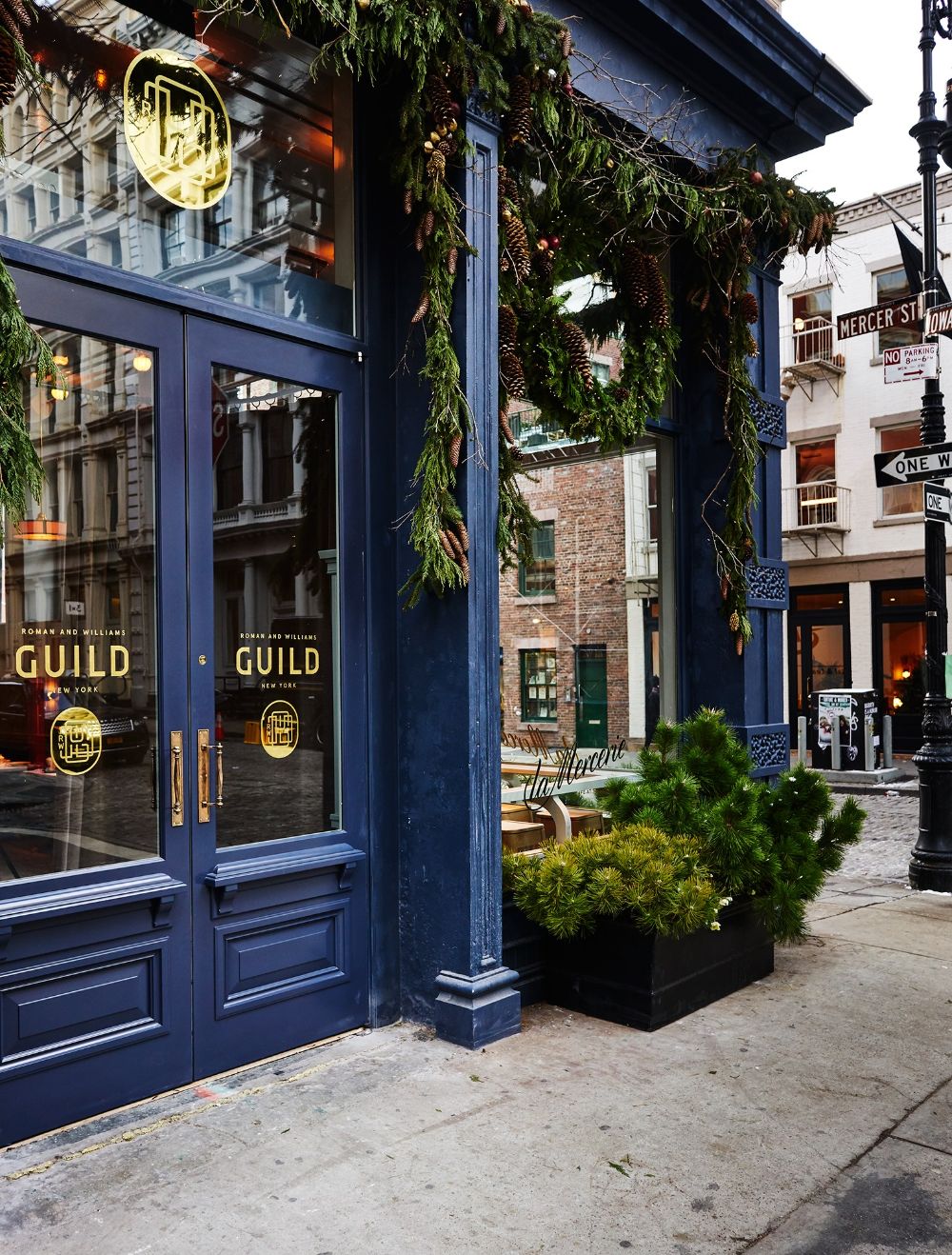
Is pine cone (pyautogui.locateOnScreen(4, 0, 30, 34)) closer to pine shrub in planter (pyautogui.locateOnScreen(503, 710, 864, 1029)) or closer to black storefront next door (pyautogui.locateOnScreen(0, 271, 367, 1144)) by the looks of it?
black storefront next door (pyautogui.locateOnScreen(0, 271, 367, 1144))

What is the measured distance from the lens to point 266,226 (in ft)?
15.6

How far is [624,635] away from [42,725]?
3888 mm

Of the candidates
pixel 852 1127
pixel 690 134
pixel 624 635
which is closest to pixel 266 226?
pixel 690 134

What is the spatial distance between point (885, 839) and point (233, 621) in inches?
375

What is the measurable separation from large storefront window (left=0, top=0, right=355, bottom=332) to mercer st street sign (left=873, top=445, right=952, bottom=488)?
16.8 feet

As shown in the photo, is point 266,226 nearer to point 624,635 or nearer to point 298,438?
point 298,438

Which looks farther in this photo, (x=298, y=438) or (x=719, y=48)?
(x=719, y=48)

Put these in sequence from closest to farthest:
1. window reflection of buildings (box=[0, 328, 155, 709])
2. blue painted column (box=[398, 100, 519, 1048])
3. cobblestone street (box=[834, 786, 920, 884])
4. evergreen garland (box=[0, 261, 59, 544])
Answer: evergreen garland (box=[0, 261, 59, 544]), window reflection of buildings (box=[0, 328, 155, 709]), blue painted column (box=[398, 100, 519, 1048]), cobblestone street (box=[834, 786, 920, 884])

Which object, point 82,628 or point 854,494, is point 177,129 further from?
point 854,494

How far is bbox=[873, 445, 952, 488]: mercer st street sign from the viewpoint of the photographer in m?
8.22

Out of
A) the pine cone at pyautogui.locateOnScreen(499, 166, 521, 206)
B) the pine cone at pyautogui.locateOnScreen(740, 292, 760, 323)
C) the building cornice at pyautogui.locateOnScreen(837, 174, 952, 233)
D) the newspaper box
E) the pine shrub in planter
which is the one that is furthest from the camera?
the building cornice at pyautogui.locateOnScreen(837, 174, 952, 233)

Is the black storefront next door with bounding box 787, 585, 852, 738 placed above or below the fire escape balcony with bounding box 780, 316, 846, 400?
below

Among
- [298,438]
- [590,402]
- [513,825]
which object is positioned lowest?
[513,825]

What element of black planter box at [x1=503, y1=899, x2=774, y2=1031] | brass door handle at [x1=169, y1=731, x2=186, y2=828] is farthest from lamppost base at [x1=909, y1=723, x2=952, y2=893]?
brass door handle at [x1=169, y1=731, x2=186, y2=828]
